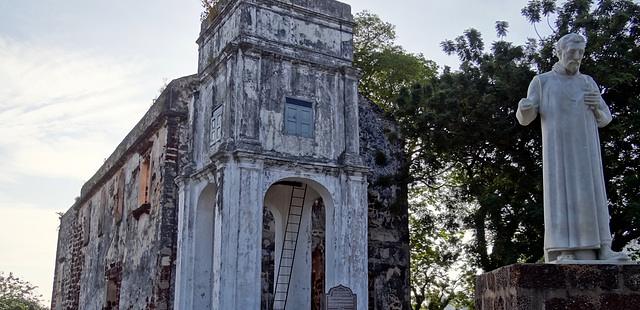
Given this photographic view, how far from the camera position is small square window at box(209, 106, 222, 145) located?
10.2 m

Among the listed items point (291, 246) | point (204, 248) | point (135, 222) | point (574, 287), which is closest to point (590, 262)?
point (574, 287)

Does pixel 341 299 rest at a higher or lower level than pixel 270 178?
lower

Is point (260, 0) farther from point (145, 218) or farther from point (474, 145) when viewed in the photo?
point (145, 218)

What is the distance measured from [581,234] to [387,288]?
8.33 m

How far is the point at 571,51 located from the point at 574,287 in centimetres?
167

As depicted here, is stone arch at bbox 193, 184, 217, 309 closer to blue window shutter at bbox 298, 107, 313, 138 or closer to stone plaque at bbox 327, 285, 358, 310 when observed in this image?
blue window shutter at bbox 298, 107, 313, 138

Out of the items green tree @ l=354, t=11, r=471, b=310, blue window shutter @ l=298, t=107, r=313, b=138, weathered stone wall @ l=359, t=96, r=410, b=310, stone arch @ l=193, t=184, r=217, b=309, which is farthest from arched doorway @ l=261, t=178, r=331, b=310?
green tree @ l=354, t=11, r=471, b=310

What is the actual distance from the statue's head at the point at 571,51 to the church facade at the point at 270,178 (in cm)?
545

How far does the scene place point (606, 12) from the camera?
33.9 feet

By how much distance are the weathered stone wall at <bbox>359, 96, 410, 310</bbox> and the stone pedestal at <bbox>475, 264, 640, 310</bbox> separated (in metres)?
7.82

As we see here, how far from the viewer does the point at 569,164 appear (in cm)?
458

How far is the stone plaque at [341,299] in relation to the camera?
9536 millimetres

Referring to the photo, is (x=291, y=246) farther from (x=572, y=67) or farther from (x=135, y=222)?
(x=572, y=67)

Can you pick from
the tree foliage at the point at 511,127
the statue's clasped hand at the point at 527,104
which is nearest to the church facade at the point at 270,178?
the tree foliage at the point at 511,127
